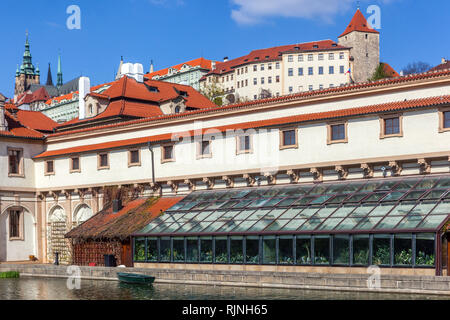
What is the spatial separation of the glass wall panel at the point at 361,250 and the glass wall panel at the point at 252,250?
6.03 m

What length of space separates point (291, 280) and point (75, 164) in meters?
28.1

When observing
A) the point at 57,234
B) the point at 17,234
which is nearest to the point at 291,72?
the point at 57,234

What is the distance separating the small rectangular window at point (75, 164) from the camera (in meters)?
55.5

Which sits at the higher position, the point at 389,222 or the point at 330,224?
the point at 389,222

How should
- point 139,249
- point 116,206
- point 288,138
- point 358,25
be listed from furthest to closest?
1. point 358,25
2. point 116,206
3. point 139,249
4. point 288,138

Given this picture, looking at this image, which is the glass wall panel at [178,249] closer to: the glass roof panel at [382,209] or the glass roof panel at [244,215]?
the glass roof panel at [244,215]

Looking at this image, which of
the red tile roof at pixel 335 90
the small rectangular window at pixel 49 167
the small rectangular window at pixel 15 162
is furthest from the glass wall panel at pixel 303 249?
the small rectangular window at pixel 15 162

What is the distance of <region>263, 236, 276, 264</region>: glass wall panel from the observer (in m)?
37.3

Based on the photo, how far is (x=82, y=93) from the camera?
273ft

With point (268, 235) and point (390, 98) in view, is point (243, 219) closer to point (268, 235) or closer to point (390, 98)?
point (268, 235)

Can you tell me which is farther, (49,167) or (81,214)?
(49,167)

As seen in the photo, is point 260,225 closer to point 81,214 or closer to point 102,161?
point 102,161

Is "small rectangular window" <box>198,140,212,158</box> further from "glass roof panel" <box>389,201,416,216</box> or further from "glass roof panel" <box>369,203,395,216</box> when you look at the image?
"glass roof panel" <box>389,201,416,216</box>
